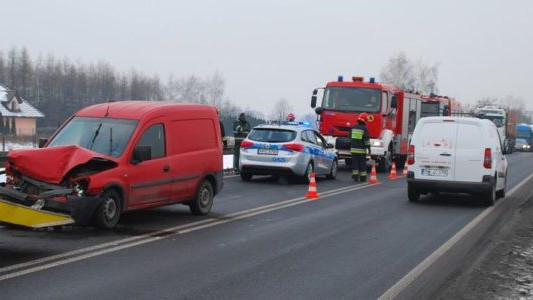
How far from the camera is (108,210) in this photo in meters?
9.65

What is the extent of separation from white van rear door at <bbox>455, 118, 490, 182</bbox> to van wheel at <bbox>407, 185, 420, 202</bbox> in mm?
1118

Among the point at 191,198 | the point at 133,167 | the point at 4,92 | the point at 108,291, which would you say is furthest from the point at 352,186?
the point at 4,92

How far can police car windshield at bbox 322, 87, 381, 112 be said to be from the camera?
→ 24250 millimetres

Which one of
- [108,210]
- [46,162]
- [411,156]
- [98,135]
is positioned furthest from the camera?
[411,156]

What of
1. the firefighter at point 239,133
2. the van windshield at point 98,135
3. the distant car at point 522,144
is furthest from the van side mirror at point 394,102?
the distant car at point 522,144

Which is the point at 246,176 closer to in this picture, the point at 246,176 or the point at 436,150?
the point at 246,176

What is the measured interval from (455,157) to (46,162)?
901 centimetres

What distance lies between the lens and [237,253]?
8641mm

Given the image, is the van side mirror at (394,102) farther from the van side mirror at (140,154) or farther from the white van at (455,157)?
the van side mirror at (140,154)

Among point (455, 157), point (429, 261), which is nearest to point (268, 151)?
point (455, 157)

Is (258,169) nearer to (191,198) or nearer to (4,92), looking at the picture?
(191,198)

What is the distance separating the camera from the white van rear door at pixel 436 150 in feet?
48.3

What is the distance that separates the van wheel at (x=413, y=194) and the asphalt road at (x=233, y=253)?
4.61 ft

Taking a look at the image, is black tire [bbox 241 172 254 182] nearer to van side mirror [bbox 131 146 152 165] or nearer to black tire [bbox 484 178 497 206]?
black tire [bbox 484 178 497 206]
